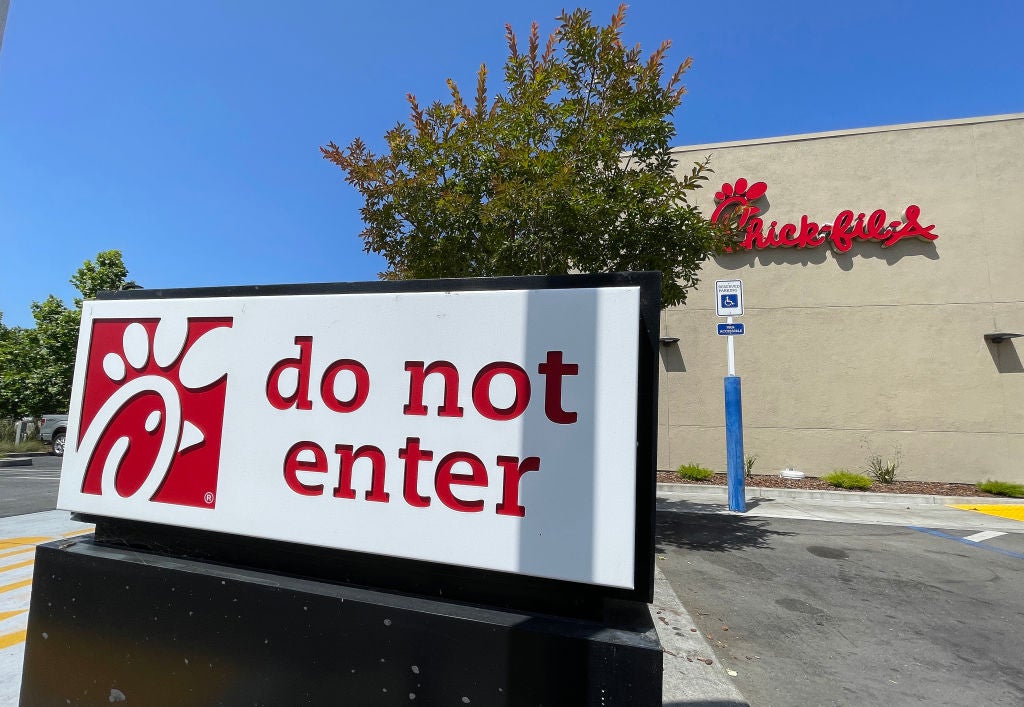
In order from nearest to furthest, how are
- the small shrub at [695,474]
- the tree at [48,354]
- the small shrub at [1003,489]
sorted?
1. the small shrub at [1003,489]
2. the small shrub at [695,474]
3. the tree at [48,354]

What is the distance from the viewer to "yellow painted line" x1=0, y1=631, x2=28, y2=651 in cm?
315

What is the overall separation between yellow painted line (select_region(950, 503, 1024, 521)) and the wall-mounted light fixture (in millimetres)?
3819

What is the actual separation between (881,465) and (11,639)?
14.8m

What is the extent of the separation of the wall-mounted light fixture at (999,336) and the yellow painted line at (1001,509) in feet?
12.5

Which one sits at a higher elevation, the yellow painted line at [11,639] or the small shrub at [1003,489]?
the small shrub at [1003,489]

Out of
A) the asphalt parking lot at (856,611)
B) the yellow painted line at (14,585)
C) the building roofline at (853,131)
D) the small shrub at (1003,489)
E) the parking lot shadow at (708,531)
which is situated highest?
the building roofline at (853,131)

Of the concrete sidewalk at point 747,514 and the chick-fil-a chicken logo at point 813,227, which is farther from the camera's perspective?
the chick-fil-a chicken logo at point 813,227

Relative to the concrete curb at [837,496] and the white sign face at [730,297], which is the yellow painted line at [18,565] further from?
the concrete curb at [837,496]

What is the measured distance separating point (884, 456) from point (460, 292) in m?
14.1

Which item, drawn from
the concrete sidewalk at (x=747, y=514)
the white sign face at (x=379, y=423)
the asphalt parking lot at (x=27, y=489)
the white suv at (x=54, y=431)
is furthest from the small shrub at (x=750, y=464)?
the white suv at (x=54, y=431)

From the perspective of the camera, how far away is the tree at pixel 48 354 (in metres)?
22.8

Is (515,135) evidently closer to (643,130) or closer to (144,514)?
(643,130)

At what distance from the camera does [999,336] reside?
477 inches

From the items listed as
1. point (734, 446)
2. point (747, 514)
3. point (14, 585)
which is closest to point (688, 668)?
point (14, 585)
